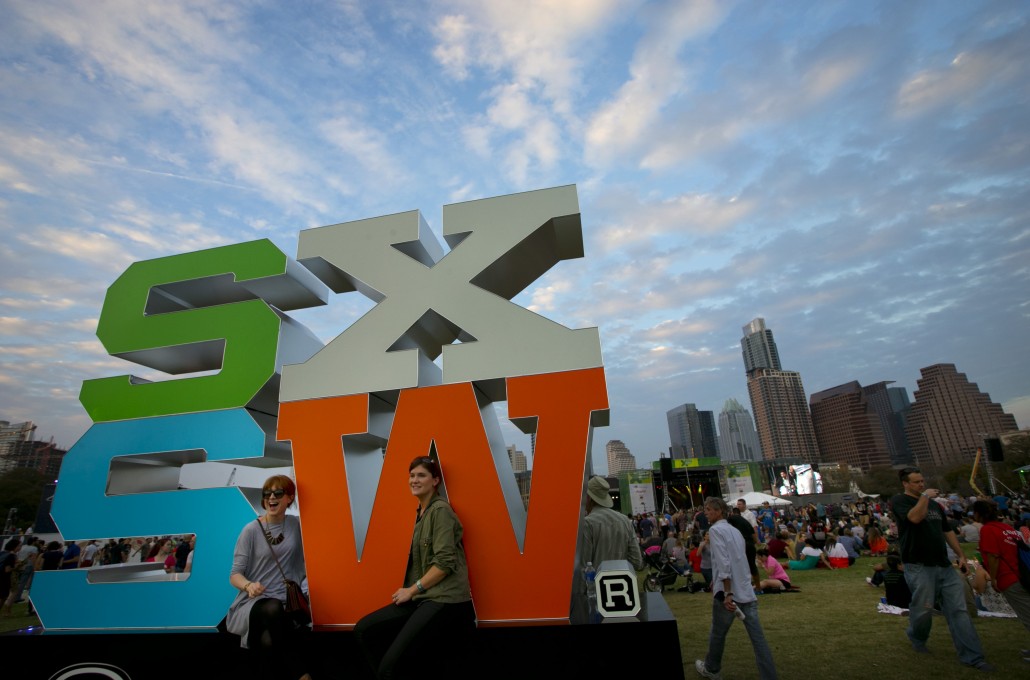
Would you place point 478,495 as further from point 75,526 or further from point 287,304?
point 75,526

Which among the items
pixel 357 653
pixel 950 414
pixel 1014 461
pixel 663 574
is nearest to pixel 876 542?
Answer: pixel 663 574

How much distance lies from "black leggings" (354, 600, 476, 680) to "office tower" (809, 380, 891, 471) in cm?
17104

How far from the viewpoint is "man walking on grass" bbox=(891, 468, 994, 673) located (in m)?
4.98

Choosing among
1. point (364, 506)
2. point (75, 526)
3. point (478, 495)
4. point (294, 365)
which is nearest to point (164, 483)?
point (75, 526)

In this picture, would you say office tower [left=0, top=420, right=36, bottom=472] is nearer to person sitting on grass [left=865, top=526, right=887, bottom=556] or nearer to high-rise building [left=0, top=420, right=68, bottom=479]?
high-rise building [left=0, top=420, right=68, bottom=479]

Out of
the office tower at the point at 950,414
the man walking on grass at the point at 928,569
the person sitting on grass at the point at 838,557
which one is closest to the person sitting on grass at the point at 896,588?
the man walking on grass at the point at 928,569

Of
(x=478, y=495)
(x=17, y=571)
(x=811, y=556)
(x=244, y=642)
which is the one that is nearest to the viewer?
(x=244, y=642)

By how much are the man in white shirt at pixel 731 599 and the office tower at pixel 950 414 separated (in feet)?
524

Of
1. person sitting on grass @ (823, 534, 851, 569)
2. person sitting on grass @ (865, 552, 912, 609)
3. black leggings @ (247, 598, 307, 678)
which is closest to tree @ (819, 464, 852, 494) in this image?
person sitting on grass @ (823, 534, 851, 569)

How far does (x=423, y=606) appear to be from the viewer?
3461 millimetres

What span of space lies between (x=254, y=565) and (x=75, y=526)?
2.62m

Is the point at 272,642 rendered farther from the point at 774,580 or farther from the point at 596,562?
the point at 774,580

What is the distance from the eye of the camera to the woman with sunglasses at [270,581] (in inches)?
145

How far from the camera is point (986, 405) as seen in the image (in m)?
130
